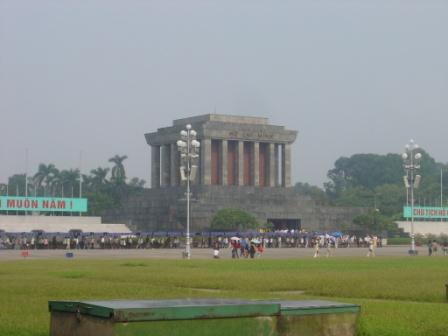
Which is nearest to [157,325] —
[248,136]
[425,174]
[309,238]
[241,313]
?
[241,313]

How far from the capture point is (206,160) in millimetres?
100125

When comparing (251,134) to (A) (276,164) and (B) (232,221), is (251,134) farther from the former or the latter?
(B) (232,221)

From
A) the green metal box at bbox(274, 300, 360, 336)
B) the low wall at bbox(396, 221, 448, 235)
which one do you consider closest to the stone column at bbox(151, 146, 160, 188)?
the low wall at bbox(396, 221, 448, 235)

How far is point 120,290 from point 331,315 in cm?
1171

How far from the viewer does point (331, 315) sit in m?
12.0

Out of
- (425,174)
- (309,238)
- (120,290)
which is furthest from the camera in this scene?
(425,174)

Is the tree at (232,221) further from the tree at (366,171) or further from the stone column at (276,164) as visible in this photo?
the tree at (366,171)

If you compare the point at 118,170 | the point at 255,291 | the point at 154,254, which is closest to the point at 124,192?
A: the point at 118,170

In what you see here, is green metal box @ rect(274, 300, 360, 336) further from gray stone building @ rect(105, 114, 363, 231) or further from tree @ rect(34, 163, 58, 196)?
tree @ rect(34, 163, 58, 196)

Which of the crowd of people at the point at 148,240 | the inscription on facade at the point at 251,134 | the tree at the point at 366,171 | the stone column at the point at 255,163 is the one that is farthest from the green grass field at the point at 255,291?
the tree at the point at 366,171

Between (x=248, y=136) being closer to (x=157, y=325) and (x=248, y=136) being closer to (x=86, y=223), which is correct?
(x=86, y=223)

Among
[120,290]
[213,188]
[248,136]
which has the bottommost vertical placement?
[120,290]

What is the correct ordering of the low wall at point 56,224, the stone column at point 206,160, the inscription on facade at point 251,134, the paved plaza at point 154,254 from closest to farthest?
the paved plaza at point 154,254
the low wall at point 56,224
the stone column at point 206,160
the inscription on facade at point 251,134

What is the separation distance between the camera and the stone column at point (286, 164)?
4218 inches
